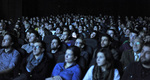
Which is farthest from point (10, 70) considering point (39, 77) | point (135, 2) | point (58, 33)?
point (135, 2)

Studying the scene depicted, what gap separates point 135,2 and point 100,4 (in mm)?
3204

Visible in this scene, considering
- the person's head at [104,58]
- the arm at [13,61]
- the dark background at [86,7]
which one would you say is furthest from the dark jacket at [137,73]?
the dark background at [86,7]

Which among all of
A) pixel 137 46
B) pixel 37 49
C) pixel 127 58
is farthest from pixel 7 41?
pixel 137 46

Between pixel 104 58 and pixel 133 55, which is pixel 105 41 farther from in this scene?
pixel 104 58

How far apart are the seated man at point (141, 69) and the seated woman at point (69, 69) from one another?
746mm

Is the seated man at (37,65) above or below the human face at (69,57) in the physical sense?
below

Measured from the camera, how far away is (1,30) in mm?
6121

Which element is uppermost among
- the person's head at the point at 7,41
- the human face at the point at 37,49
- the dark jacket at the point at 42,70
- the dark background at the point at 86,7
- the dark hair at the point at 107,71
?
the dark background at the point at 86,7

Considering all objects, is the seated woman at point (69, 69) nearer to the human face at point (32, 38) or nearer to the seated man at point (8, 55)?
the seated man at point (8, 55)

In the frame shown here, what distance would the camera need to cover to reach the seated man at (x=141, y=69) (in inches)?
85.3

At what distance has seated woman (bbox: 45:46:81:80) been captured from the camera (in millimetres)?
2736

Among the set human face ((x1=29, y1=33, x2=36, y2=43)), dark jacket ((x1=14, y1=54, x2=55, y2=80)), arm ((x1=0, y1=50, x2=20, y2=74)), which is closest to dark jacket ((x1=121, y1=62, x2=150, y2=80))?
dark jacket ((x1=14, y1=54, x2=55, y2=80))

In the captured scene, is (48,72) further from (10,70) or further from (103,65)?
(103,65)

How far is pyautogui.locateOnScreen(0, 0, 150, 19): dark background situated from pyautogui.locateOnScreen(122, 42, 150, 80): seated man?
13318 mm
